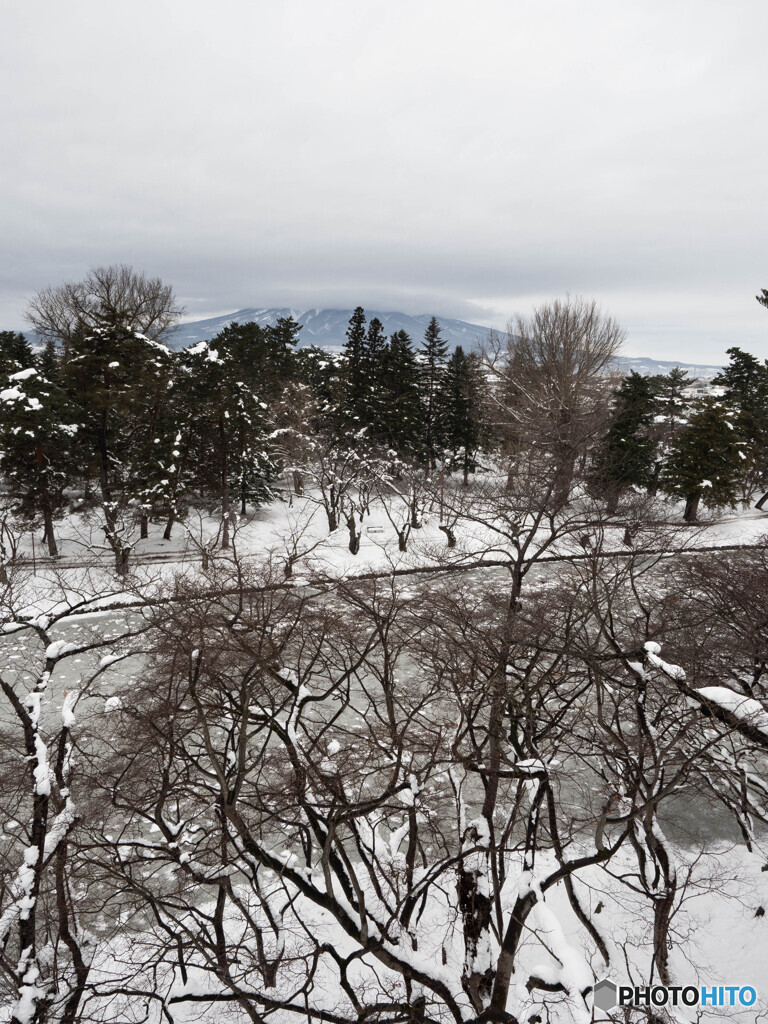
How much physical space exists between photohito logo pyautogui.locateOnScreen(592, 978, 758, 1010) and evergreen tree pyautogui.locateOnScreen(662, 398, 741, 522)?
25337mm

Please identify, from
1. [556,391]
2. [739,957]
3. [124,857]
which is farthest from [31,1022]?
[556,391]

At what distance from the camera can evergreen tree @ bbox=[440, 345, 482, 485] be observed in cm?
3544

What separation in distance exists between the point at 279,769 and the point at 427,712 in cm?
392

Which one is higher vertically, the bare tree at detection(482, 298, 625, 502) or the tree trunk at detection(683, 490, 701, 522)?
the bare tree at detection(482, 298, 625, 502)

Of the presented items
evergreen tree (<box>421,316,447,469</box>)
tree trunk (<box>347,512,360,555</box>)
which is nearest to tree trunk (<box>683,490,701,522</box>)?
evergreen tree (<box>421,316,447,469</box>)

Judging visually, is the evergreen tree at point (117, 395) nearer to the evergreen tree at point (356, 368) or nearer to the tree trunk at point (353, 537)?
the tree trunk at point (353, 537)

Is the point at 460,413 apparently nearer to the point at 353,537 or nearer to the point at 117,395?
the point at 353,537

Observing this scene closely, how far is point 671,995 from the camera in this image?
7.67 meters

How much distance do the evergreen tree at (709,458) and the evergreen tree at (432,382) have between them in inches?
559

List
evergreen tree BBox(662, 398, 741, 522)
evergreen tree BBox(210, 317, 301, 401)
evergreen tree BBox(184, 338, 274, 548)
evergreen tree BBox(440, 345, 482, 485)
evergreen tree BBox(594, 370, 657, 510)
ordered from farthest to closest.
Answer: evergreen tree BBox(210, 317, 301, 401) < evergreen tree BBox(440, 345, 482, 485) < evergreen tree BBox(662, 398, 741, 522) < evergreen tree BBox(594, 370, 657, 510) < evergreen tree BBox(184, 338, 274, 548)

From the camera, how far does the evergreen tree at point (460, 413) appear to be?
35.4m

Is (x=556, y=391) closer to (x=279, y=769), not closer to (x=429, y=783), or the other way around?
(x=429, y=783)

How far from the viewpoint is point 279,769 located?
10.9 meters

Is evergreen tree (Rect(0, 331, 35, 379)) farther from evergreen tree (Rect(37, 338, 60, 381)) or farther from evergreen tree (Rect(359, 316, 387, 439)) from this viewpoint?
evergreen tree (Rect(359, 316, 387, 439))
